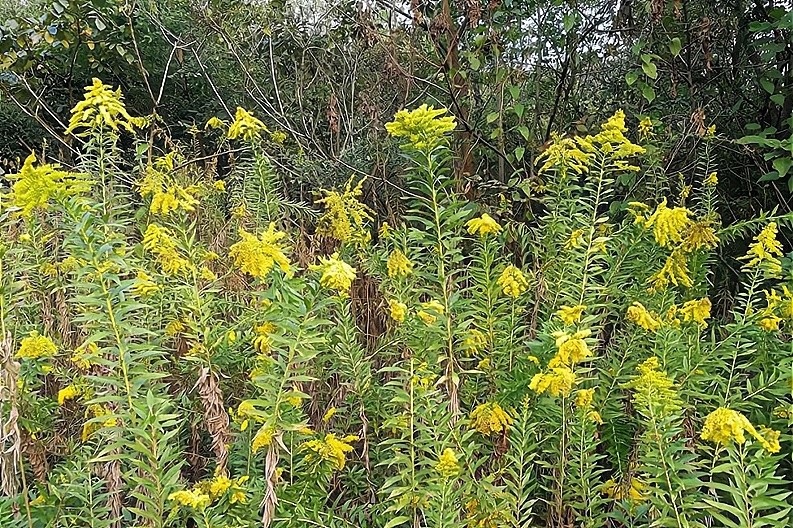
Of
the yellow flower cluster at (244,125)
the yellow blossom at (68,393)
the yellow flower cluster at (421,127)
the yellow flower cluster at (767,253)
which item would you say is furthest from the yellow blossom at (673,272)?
the yellow blossom at (68,393)

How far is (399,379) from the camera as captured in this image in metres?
1.72

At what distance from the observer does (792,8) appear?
2.88 meters

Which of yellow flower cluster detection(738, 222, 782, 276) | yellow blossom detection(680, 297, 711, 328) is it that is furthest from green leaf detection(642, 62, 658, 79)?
yellow blossom detection(680, 297, 711, 328)

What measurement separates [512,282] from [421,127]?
48cm

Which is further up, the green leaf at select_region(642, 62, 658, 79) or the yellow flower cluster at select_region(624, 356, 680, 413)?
the green leaf at select_region(642, 62, 658, 79)

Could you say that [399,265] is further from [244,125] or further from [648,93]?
[648,93]

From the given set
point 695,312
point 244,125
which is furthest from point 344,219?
point 695,312

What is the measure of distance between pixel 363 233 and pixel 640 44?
1572 millimetres

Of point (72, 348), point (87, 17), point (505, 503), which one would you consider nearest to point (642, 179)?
point (505, 503)

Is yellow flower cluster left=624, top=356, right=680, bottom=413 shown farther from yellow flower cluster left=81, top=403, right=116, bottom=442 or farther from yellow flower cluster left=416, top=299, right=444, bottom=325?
yellow flower cluster left=81, top=403, right=116, bottom=442

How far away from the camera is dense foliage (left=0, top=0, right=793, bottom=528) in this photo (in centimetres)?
150

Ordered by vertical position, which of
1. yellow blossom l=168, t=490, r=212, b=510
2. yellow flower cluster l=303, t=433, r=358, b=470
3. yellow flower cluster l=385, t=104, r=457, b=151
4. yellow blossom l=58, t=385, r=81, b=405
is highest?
yellow flower cluster l=385, t=104, r=457, b=151

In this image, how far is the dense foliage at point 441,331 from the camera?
1498mm

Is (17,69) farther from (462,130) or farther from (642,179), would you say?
(642,179)
